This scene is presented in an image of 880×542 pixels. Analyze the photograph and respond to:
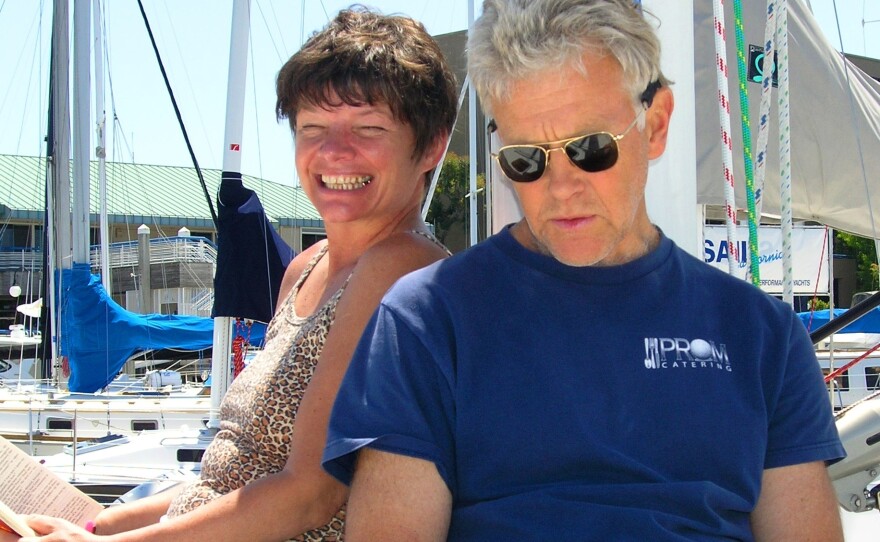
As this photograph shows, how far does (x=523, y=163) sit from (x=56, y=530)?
4.00 ft

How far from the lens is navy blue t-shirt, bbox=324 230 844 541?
143cm

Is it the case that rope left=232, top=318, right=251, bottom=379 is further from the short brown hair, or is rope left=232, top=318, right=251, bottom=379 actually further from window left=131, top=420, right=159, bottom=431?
window left=131, top=420, right=159, bottom=431

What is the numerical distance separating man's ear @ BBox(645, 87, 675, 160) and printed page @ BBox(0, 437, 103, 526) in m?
1.47

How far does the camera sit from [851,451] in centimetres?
229

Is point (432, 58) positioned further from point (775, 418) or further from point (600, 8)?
point (775, 418)

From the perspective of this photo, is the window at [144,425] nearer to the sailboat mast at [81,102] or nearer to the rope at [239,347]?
the sailboat mast at [81,102]

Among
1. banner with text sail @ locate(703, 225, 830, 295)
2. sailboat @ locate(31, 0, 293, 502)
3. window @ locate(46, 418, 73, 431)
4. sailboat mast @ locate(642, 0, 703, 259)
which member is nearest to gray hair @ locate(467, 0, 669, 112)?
sailboat mast @ locate(642, 0, 703, 259)

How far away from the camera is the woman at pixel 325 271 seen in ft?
5.66

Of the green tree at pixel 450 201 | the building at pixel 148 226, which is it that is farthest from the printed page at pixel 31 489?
the green tree at pixel 450 201

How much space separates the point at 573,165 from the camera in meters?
1.56

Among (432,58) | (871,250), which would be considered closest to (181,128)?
(432,58)

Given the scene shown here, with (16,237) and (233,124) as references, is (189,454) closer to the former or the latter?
(233,124)

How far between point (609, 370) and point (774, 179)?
3.58m

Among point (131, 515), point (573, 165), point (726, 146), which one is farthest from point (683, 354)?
point (131, 515)
